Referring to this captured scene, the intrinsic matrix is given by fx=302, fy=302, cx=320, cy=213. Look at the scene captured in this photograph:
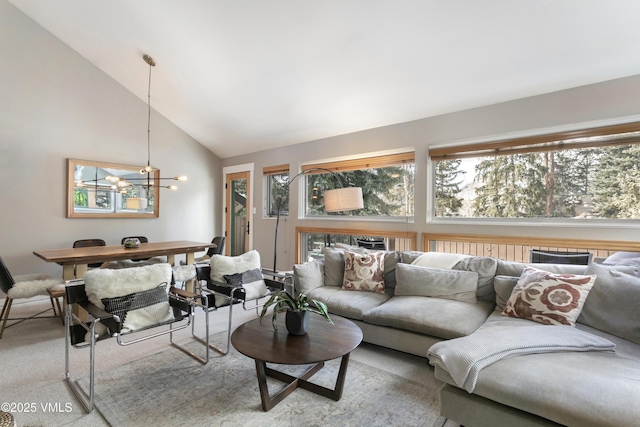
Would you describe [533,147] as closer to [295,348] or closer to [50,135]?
[295,348]

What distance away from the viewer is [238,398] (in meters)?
1.96

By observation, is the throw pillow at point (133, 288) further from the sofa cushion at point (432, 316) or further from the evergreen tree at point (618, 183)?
the evergreen tree at point (618, 183)

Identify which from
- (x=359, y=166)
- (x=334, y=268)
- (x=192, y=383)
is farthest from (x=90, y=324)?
(x=359, y=166)

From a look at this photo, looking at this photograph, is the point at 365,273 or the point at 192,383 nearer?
the point at 192,383

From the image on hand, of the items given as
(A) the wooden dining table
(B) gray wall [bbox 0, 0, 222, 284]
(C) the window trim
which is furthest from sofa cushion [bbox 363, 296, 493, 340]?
(B) gray wall [bbox 0, 0, 222, 284]

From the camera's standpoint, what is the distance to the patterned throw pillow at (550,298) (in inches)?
84.3

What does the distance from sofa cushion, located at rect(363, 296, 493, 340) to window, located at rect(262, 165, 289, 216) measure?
3.27 metres

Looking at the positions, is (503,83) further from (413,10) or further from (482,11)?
(413,10)

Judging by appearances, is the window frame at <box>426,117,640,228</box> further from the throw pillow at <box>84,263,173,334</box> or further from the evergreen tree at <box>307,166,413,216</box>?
the throw pillow at <box>84,263,173,334</box>

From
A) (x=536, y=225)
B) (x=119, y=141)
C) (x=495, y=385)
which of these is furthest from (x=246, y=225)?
(x=495, y=385)

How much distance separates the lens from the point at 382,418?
1770 mm

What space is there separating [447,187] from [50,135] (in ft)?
18.4

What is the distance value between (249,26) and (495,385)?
3.73 metres

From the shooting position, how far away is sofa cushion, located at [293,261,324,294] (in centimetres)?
319
